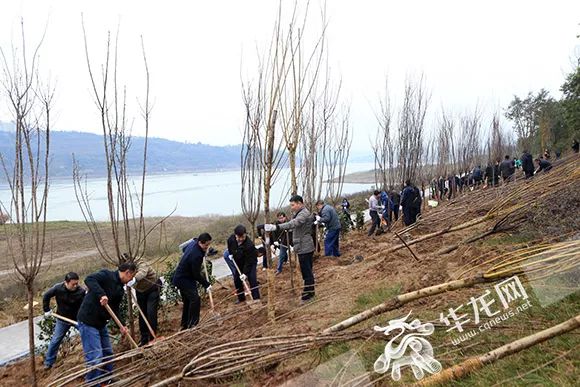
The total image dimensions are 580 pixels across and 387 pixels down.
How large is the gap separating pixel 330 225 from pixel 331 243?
0.60m

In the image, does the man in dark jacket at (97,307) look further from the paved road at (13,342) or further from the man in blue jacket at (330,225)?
the man in blue jacket at (330,225)

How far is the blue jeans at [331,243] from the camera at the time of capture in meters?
8.05

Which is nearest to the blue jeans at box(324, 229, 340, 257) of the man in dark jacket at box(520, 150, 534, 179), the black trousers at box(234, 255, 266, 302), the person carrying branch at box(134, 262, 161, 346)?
the black trousers at box(234, 255, 266, 302)

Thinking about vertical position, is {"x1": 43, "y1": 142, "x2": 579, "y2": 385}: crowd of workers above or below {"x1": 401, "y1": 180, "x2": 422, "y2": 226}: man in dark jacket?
below

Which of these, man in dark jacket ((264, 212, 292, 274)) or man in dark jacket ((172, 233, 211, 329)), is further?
man in dark jacket ((264, 212, 292, 274))

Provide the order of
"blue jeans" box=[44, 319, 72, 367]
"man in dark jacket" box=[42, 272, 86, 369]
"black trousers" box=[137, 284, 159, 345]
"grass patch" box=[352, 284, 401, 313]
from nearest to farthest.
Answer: "grass patch" box=[352, 284, 401, 313] → "man in dark jacket" box=[42, 272, 86, 369] → "blue jeans" box=[44, 319, 72, 367] → "black trousers" box=[137, 284, 159, 345]

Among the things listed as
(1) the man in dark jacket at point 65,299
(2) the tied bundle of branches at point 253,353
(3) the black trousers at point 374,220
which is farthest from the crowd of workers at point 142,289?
(3) the black trousers at point 374,220

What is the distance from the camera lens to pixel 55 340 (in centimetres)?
483

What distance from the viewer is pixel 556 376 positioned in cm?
230

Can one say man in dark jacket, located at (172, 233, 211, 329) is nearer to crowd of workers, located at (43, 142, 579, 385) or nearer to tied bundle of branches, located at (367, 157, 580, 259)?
crowd of workers, located at (43, 142, 579, 385)

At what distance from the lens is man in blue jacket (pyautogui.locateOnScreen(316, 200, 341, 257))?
24.6 ft

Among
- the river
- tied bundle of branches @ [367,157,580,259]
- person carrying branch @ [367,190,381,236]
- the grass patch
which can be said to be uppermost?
tied bundle of branches @ [367,157,580,259]

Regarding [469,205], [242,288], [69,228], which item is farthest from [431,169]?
[69,228]

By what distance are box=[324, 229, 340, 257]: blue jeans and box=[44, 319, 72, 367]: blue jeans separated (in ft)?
15.8
